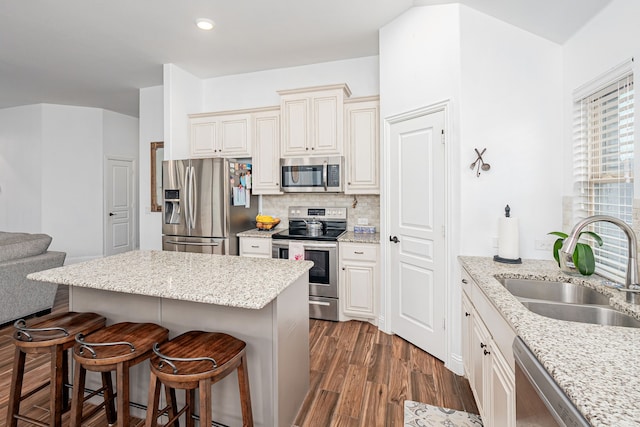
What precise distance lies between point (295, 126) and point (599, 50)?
8.74ft

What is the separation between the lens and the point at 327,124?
11.7 feet

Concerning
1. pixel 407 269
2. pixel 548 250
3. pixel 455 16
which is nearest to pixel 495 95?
pixel 455 16

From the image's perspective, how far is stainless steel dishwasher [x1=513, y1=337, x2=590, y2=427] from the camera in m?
0.80

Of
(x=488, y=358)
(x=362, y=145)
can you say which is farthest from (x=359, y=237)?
(x=488, y=358)

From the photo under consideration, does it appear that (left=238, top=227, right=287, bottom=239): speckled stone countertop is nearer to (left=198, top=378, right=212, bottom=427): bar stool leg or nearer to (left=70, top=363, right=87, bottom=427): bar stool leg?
(left=70, top=363, right=87, bottom=427): bar stool leg

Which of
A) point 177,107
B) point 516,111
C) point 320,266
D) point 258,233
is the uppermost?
point 177,107

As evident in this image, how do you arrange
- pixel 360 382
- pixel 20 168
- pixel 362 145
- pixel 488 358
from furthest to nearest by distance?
pixel 20 168 < pixel 362 145 < pixel 360 382 < pixel 488 358

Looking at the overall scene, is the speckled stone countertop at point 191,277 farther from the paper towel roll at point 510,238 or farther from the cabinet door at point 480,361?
the paper towel roll at point 510,238

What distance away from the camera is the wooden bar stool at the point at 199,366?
1.30 m

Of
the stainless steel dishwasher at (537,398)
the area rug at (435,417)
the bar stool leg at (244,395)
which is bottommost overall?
the area rug at (435,417)

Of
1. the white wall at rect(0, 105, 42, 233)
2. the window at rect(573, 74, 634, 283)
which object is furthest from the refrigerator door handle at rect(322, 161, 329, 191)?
the white wall at rect(0, 105, 42, 233)

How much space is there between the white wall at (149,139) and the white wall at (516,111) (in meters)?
4.21

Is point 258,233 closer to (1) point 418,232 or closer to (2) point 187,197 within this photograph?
(2) point 187,197

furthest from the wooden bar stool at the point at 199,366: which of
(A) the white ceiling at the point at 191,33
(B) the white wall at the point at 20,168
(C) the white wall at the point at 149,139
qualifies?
(B) the white wall at the point at 20,168
